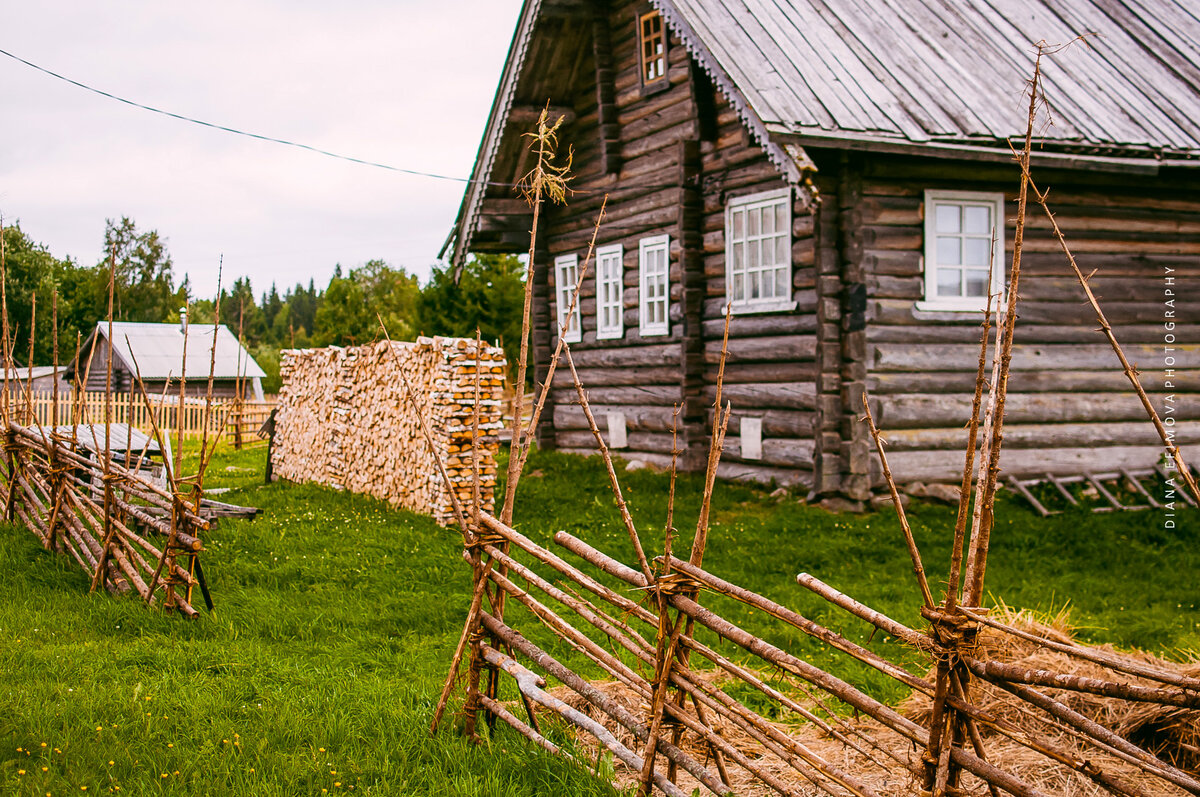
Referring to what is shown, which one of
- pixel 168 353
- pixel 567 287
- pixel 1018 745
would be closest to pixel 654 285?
pixel 567 287

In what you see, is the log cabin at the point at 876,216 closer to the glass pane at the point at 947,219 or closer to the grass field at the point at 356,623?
the glass pane at the point at 947,219

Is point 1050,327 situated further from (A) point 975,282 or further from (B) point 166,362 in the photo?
(B) point 166,362

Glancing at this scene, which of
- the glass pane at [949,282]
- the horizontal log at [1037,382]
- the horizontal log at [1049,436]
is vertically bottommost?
the horizontal log at [1049,436]

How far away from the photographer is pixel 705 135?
12.0 meters

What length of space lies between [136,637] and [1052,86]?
10897mm

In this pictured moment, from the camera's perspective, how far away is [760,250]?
11.4 metres

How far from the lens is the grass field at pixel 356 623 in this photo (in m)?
3.92

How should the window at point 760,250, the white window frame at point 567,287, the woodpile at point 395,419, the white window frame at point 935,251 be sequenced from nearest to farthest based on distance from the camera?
the woodpile at point 395,419, the white window frame at point 935,251, the window at point 760,250, the white window frame at point 567,287

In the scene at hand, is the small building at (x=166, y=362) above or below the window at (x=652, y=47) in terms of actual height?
below

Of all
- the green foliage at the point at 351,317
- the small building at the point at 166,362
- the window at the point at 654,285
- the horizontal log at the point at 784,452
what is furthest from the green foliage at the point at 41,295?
the horizontal log at the point at 784,452

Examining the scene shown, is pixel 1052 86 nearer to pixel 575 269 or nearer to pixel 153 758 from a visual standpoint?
pixel 575 269

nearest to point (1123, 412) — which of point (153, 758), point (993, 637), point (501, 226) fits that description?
point (993, 637)

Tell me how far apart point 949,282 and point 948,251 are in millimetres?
340

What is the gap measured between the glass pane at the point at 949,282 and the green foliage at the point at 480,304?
24480mm
